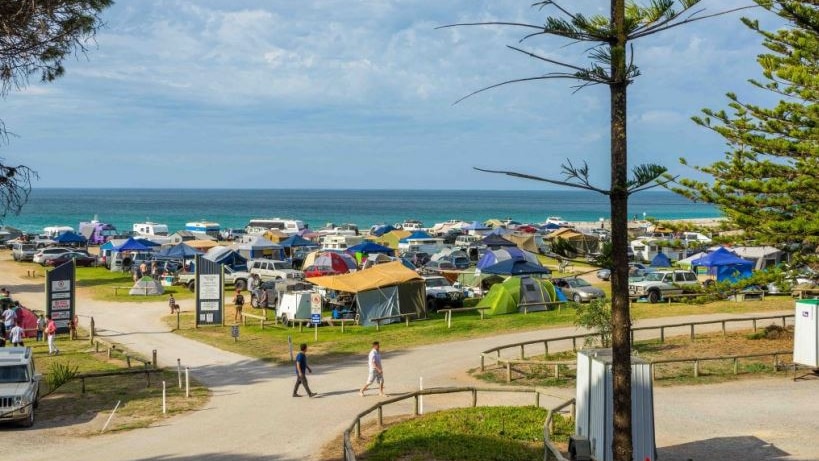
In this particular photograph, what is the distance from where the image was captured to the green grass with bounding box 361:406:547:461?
1409 cm

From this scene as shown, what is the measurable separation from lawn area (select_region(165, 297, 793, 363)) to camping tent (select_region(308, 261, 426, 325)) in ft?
2.25

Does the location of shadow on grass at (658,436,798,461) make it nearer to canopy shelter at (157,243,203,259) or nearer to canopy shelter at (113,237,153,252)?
canopy shelter at (157,243,203,259)

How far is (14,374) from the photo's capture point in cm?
1766

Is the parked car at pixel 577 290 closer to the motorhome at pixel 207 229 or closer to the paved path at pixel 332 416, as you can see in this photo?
the paved path at pixel 332 416

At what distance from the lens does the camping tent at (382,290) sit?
30.2 meters

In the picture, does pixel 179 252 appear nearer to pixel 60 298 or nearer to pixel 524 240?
pixel 60 298

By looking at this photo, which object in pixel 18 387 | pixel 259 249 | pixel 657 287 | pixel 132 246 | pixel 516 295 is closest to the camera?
pixel 18 387

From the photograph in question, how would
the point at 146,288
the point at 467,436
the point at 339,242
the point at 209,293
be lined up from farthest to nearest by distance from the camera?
the point at 339,242, the point at 146,288, the point at 209,293, the point at 467,436

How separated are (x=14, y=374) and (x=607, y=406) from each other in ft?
41.4

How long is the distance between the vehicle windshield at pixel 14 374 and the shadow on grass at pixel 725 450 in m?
13.3

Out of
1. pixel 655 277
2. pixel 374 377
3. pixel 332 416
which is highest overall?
pixel 655 277

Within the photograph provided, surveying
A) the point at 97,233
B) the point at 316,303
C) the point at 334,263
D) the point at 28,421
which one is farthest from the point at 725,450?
the point at 97,233

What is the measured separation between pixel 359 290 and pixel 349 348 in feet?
13.9

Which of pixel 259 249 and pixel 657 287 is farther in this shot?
pixel 259 249
